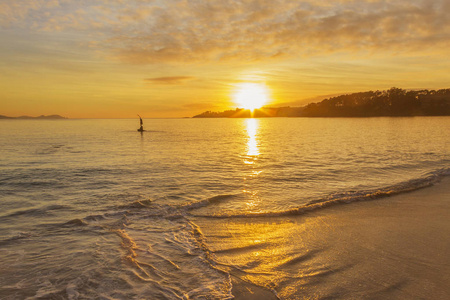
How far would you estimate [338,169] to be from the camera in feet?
70.0

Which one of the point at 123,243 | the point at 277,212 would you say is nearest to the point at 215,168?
the point at 277,212

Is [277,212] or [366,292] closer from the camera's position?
[366,292]

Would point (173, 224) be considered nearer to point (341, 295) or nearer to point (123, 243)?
point (123, 243)

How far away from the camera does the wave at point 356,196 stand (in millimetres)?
11273

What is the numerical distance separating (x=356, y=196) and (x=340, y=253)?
6.69m

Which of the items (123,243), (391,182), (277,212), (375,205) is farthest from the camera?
(391,182)

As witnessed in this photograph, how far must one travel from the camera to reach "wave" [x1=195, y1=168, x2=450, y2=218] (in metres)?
11.3

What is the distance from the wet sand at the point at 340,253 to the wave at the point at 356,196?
457 millimetres

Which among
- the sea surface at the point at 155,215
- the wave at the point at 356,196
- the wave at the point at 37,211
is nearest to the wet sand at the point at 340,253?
the sea surface at the point at 155,215

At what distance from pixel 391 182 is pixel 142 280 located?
50.9 feet

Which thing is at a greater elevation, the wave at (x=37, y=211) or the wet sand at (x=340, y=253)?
the wet sand at (x=340, y=253)

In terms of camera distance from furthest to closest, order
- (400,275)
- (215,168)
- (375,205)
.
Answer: (215,168)
(375,205)
(400,275)

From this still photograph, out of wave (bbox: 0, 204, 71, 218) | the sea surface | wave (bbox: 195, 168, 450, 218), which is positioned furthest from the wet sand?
wave (bbox: 0, 204, 71, 218)

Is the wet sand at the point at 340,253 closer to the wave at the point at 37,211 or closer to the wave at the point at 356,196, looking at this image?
the wave at the point at 356,196
